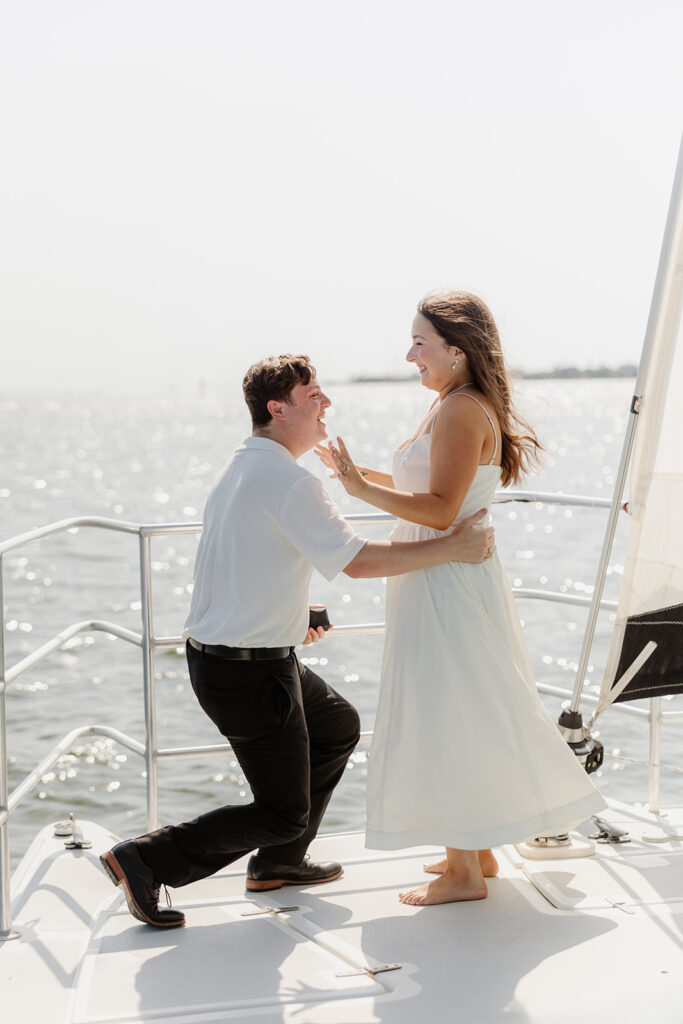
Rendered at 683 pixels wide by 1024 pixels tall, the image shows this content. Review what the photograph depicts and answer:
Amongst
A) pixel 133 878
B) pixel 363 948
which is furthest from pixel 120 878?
pixel 363 948

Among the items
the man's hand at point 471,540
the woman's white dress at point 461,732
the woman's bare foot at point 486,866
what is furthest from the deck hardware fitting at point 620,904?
the man's hand at point 471,540

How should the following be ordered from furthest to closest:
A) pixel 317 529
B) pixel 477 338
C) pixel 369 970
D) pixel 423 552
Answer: pixel 477 338, pixel 423 552, pixel 317 529, pixel 369 970

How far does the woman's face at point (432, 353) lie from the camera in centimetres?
306

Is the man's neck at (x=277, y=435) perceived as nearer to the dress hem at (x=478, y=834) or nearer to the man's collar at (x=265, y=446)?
the man's collar at (x=265, y=446)

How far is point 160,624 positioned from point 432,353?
41.4 feet

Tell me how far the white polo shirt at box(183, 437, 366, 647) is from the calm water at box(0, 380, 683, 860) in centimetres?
40

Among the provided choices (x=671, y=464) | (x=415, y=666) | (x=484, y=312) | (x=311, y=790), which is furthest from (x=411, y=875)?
(x=484, y=312)

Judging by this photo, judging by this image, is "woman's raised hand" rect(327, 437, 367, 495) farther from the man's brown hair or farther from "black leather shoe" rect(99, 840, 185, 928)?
"black leather shoe" rect(99, 840, 185, 928)

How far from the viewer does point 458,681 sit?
3.04 metres

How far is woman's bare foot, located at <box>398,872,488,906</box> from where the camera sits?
10.2ft

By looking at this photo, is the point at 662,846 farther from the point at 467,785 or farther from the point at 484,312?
the point at 484,312

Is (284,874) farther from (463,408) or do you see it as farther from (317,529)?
(463,408)

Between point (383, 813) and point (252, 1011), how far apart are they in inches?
27.1

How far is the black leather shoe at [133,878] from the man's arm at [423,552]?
3.02 feet
